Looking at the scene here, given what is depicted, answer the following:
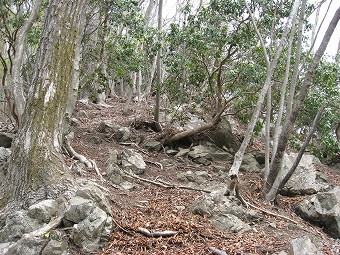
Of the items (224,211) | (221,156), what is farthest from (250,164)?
(224,211)

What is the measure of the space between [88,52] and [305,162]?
7129 mm

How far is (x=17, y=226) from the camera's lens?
3.96 m

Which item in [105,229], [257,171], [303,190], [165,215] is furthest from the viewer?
[257,171]

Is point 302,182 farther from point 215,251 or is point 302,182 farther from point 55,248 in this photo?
point 55,248

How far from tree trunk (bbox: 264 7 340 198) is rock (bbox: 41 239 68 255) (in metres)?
4.33

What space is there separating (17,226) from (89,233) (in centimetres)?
88


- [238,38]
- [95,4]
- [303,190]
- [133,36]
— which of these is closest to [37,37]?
[95,4]

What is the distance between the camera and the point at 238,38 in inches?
331

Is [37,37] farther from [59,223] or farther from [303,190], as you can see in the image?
[303,190]

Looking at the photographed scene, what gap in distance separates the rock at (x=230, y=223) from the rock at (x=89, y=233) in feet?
5.35

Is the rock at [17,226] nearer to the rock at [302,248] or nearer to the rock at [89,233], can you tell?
the rock at [89,233]

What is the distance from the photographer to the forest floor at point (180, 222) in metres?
3.95

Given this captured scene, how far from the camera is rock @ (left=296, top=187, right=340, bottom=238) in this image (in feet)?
18.8

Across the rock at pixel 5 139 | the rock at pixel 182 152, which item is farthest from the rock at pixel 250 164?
the rock at pixel 5 139
